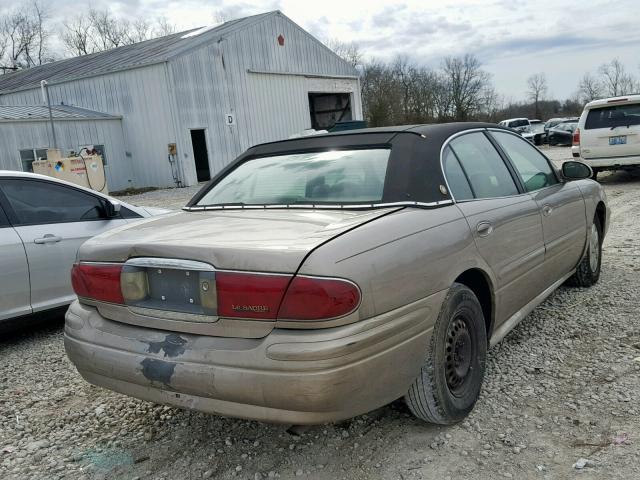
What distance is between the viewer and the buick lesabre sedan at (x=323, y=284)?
2.16m

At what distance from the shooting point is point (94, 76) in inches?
926

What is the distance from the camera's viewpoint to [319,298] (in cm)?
212

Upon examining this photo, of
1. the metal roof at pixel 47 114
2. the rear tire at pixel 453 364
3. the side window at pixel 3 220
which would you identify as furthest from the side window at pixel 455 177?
the metal roof at pixel 47 114

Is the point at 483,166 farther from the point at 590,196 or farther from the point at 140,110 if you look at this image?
the point at 140,110

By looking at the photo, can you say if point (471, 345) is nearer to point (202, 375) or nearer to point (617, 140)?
point (202, 375)

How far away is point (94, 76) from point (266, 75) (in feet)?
24.0

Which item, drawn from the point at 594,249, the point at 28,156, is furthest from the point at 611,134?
the point at 28,156

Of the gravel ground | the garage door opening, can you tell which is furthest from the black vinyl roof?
the garage door opening

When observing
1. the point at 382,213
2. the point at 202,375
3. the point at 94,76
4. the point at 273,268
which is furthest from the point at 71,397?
the point at 94,76

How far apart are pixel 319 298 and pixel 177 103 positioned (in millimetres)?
21131

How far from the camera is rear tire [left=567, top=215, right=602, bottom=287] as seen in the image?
4785 mm

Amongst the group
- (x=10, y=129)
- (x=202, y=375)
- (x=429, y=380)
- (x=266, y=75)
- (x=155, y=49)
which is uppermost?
(x=155, y=49)

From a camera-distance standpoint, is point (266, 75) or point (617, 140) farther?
point (266, 75)

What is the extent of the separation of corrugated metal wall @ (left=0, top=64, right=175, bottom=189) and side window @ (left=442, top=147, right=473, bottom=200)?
2016 cm
